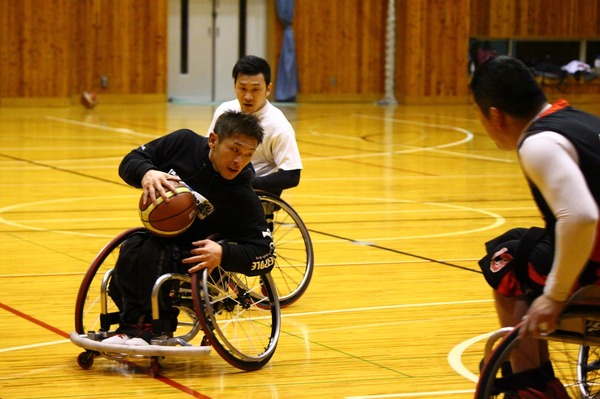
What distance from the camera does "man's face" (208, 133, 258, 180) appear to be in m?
4.39

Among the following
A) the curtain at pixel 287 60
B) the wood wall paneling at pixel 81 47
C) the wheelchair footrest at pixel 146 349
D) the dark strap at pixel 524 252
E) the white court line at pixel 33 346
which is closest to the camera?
the dark strap at pixel 524 252

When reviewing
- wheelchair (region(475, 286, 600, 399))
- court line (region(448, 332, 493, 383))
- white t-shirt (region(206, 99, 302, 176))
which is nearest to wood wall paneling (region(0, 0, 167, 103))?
white t-shirt (region(206, 99, 302, 176))

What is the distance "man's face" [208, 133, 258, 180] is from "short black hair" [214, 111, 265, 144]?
0.05 feet

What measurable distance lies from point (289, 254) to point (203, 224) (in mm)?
2544

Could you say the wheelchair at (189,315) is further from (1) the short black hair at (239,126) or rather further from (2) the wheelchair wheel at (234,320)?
(1) the short black hair at (239,126)

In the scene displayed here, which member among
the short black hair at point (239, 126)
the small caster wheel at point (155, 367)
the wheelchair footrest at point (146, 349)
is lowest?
the small caster wheel at point (155, 367)

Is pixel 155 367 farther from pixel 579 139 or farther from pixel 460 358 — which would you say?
pixel 579 139

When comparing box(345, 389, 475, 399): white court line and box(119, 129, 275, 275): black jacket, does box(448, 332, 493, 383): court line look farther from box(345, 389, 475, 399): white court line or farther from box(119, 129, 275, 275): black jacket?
box(119, 129, 275, 275): black jacket

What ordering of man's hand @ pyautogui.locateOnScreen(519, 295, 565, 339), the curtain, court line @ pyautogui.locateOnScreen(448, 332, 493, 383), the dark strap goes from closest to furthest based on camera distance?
man's hand @ pyautogui.locateOnScreen(519, 295, 565, 339) < the dark strap < court line @ pyautogui.locateOnScreen(448, 332, 493, 383) < the curtain

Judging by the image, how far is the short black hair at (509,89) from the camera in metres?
3.10

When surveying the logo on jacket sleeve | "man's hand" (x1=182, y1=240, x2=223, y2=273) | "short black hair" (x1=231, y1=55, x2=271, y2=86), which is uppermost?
"short black hair" (x1=231, y1=55, x2=271, y2=86)

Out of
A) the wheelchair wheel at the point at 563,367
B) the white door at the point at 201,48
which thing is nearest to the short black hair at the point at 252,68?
the wheelchair wheel at the point at 563,367

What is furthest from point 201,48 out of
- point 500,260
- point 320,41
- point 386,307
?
point 500,260

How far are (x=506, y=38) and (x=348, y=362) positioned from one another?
58.8ft
